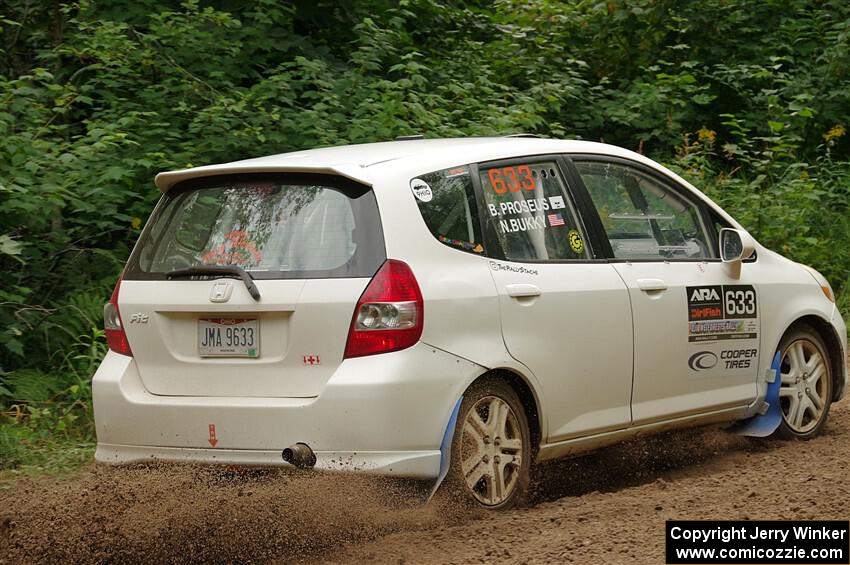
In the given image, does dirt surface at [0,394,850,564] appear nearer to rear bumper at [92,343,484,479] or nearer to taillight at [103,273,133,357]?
rear bumper at [92,343,484,479]

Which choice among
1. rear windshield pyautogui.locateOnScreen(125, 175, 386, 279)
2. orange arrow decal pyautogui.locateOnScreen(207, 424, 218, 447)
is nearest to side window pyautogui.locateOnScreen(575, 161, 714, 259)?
rear windshield pyautogui.locateOnScreen(125, 175, 386, 279)

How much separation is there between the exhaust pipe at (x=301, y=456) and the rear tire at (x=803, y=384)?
10.7 feet

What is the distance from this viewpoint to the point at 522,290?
5.52 m

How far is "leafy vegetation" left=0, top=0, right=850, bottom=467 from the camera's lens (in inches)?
320

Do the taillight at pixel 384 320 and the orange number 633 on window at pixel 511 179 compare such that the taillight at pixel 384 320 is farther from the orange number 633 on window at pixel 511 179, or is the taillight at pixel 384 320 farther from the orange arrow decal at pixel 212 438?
the orange number 633 on window at pixel 511 179

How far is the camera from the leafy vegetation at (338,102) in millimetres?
8141

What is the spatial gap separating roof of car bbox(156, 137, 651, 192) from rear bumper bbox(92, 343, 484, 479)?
32.9 inches

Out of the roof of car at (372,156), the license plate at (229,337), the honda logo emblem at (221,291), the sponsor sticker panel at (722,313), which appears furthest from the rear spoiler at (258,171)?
the sponsor sticker panel at (722,313)

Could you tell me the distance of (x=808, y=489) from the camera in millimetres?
5508

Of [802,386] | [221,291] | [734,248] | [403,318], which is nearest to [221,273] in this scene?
[221,291]

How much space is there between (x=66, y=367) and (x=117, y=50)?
2.73m

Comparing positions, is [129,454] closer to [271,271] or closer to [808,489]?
[271,271]

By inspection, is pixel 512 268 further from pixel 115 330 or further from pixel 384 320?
pixel 115 330

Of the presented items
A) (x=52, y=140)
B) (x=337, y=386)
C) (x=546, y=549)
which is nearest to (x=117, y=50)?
(x=52, y=140)
